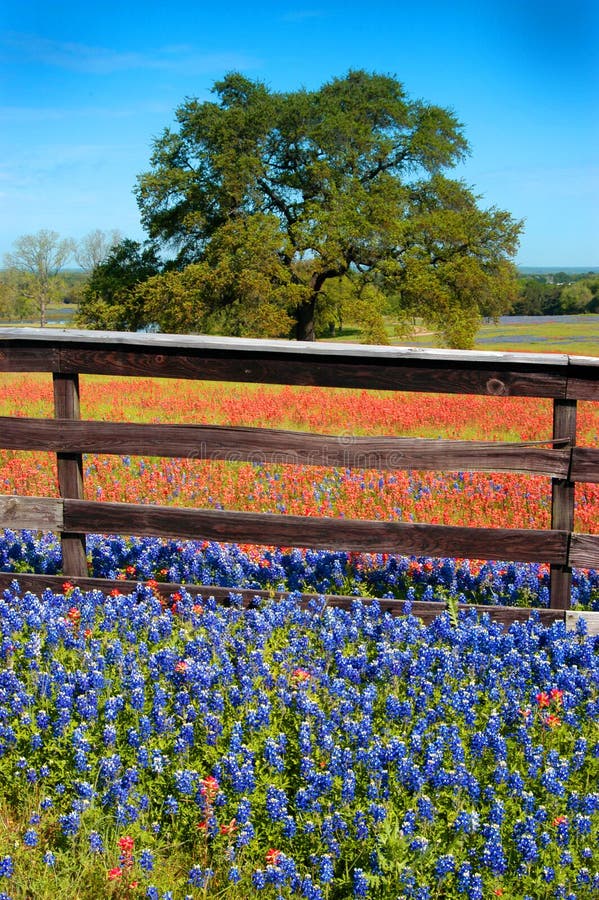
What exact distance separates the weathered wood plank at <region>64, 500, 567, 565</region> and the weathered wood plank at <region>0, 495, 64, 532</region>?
0.07m

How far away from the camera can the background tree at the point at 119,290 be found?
131ft

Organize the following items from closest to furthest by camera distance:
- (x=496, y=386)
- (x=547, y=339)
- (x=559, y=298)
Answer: (x=496, y=386) → (x=547, y=339) → (x=559, y=298)

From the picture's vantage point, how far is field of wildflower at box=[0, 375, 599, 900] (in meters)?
3.00

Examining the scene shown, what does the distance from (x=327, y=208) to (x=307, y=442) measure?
35934 millimetres

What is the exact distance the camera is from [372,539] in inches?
193

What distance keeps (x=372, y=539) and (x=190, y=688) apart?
55.0 inches

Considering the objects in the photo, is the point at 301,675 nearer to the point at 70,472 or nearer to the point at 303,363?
the point at 303,363

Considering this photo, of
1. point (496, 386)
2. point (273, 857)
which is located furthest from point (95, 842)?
point (496, 386)

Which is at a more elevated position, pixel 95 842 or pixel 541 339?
pixel 95 842

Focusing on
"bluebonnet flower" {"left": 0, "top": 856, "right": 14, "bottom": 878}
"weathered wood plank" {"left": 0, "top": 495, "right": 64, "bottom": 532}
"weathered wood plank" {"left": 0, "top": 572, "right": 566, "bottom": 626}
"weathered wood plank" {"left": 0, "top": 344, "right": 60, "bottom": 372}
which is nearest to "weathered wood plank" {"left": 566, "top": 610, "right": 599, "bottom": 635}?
"weathered wood plank" {"left": 0, "top": 572, "right": 566, "bottom": 626}

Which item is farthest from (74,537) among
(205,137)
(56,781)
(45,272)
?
(45,272)

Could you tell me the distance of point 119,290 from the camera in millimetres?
41125

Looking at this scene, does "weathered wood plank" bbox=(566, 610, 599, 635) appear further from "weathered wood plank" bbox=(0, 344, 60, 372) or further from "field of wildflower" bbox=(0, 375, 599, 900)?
"weathered wood plank" bbox=(0, 344, 60, 372)

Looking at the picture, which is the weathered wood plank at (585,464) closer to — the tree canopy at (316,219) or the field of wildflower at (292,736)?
the field of wildflower at (292,736)
